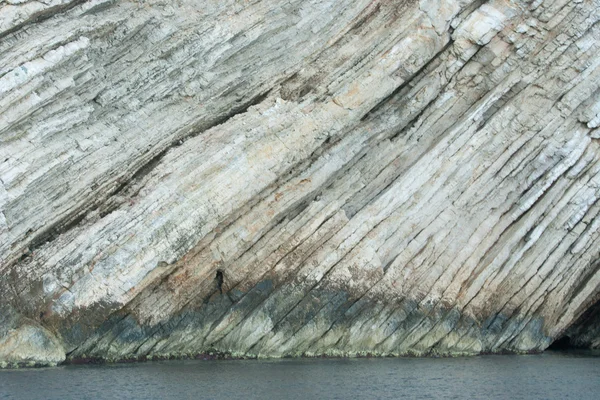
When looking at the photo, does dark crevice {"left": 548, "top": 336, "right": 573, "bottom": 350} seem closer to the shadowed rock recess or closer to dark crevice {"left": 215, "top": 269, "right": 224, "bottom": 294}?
the shadowed rock recess

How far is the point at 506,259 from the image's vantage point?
35.4 m

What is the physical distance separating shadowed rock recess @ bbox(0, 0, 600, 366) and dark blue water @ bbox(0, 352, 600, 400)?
1776mm

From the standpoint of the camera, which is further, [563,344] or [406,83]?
[563,344]

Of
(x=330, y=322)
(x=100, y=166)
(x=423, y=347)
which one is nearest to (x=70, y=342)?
(x=100, y=166)

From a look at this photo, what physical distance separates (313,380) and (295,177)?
30.2 ft

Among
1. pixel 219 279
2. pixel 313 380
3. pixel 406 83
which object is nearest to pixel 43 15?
pixel 219 279

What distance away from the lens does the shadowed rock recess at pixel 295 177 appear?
31.4 m

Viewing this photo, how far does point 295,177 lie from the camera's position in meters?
34.5

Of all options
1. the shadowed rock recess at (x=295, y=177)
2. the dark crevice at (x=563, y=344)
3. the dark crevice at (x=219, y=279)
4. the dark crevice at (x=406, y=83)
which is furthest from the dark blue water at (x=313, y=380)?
the dark crevice at (x=406, y=83)

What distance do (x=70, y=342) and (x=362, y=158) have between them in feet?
41.9

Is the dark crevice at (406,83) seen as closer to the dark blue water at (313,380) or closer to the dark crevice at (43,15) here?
the dark blue water at (313,380)

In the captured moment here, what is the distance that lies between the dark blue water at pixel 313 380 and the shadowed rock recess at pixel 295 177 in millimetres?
1776

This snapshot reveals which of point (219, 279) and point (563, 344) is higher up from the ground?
point (219, 279)

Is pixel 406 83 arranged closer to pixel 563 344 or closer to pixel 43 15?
pixel 563 344
